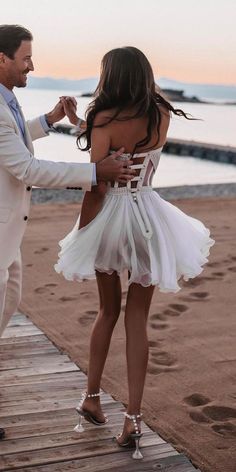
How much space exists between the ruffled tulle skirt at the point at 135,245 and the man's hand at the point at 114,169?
12cm

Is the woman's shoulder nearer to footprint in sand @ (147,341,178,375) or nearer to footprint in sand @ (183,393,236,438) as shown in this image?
footprint in sand @ (183,393,236,438)

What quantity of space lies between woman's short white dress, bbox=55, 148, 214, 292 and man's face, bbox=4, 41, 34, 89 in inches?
25.1

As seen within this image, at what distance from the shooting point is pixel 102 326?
3.53 m

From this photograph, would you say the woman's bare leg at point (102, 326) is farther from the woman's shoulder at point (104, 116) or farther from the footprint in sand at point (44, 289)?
the footprint in sand at point (44, 289)

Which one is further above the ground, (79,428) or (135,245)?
(135,245)

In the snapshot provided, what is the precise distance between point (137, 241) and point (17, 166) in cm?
67

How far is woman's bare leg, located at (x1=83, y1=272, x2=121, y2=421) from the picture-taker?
136 inches

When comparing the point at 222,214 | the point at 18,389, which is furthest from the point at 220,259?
the point at 18,389

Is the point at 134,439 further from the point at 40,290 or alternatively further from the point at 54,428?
the point at 40,290

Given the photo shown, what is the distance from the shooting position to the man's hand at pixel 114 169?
10.5 ft

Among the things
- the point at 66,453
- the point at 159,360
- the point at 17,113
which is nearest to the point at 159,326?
the point at 159,360

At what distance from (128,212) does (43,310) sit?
334cm

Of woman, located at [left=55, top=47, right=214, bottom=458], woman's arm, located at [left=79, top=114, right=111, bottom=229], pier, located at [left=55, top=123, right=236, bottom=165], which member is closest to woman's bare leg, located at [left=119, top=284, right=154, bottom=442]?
woman, located at [left=55, top=47, right=214, bottom=458]

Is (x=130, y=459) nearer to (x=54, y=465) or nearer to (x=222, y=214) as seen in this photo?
(x=54, y=465)
